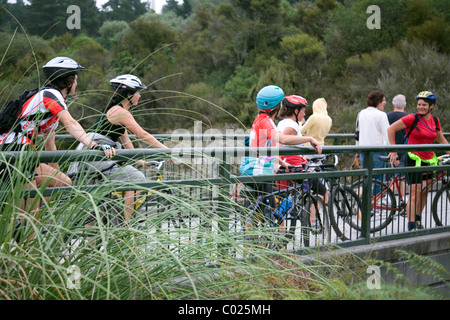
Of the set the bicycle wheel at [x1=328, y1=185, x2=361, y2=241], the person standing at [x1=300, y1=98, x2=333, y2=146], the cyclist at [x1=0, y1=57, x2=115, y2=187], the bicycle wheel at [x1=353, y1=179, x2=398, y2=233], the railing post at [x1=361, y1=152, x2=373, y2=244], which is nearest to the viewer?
the cyclist at [x1=0, y1=57, x2=115, y2=187]

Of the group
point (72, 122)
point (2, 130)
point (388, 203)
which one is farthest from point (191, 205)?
point (388, 203)

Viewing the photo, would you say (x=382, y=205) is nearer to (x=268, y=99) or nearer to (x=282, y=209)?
(x=282, y=209)

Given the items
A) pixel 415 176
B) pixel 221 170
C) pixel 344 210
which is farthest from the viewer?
pixel 415 176

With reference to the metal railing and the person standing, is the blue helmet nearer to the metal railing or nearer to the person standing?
the metal railing

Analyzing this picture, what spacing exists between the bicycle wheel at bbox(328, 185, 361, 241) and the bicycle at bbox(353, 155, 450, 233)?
1.07 ft

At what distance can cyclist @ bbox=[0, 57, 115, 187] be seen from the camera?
3727 mm

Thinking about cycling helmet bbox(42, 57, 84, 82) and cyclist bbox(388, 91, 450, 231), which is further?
cyclist bbox(388, 91, 450, 231)

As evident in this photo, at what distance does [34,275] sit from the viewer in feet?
9.24

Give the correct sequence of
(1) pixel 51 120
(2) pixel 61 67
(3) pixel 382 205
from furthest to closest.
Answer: (3) pixel 382 205 < (2) pixel 61 67 < (1) pixel 51 120

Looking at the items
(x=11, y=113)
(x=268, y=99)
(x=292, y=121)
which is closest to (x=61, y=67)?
(x=11, y=113)

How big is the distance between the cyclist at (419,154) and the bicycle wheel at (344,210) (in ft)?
3.43

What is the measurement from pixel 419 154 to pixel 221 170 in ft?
11.8

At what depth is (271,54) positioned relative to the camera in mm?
48844

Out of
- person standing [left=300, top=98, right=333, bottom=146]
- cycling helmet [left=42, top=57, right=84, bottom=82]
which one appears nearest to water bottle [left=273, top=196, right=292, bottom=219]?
cycling helmet [left=42, top=57, right=84, bottom=82]
